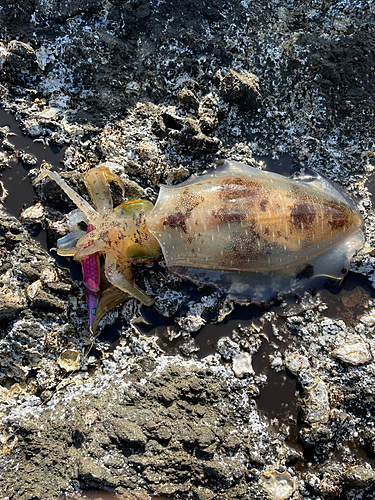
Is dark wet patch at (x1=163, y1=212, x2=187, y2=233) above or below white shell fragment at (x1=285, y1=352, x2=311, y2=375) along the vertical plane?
above

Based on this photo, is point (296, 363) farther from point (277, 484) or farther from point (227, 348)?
point (277, 484)

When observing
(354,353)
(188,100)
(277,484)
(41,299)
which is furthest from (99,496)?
(188,100)

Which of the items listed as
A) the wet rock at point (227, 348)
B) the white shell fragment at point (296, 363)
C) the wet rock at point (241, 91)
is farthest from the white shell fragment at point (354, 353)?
the wet rock at point (241, 91)

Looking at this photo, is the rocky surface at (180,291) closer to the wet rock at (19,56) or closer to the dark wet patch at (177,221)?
the wet rock at (19,56)

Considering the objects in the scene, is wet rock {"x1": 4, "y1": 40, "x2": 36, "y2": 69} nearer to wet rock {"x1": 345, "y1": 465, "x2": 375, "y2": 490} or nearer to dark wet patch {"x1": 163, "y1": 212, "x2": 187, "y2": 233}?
dark wet patch {"x1": 163, "y1": 212, "x2": 187, "y2": 233}

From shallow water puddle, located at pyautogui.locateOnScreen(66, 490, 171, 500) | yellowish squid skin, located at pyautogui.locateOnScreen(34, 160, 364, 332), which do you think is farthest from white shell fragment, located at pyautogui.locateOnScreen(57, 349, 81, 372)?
shallow water puddle, located at pyautogui.locateOnScreen(66, 490, 171, 500)

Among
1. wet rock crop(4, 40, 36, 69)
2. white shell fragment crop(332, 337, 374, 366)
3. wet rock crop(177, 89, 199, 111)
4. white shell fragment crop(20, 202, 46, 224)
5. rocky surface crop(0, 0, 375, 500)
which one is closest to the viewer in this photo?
rocky surface crop(0, 0, 375, 500)

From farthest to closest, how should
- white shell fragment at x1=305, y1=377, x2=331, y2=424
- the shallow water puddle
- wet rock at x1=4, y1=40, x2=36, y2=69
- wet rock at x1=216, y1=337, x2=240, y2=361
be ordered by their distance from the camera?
wet rock at x1=4, y1=40, x2=36, y2=69 < wet rock at x1=216, y1=337, x2=240, y2=361 < white shell fragment at x1=305, y1=377, x2=331, y2=424 < the shallow water puddle
